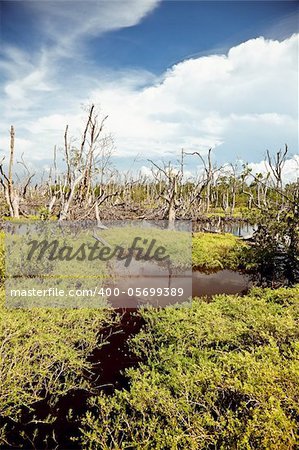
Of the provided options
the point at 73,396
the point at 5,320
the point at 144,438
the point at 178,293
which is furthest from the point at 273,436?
the point at 178,293

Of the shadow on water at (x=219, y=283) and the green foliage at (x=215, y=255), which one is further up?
the green foliage at (x=215, y=255)

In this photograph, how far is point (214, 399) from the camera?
3.44 meters

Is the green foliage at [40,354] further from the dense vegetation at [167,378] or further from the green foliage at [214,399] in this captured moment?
the green foliage at [214,399]

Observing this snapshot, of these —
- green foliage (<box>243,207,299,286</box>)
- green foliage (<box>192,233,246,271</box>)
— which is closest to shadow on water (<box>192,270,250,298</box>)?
green foliage (<box>192,233,246,271</box>)

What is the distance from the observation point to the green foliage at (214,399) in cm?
295

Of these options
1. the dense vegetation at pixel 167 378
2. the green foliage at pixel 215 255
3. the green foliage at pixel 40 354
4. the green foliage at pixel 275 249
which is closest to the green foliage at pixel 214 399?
the dense vegetation at pixel 167 378

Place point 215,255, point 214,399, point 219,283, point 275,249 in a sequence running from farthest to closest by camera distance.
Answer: point 215,255 < point 275,249 < point 219,283 < point 214,399

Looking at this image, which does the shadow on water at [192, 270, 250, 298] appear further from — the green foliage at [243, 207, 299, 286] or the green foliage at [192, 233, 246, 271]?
the green foliage at [243, 207, 299, 286]

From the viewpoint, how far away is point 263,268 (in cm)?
1214

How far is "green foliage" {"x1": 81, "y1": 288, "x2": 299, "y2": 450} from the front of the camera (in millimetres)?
2947

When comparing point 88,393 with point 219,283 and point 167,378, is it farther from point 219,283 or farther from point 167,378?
point 219,283

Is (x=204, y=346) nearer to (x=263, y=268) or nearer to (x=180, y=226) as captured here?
(x=263, y=268)

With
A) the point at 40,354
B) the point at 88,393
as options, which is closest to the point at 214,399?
the point at 88,393

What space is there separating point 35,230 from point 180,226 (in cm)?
1514
